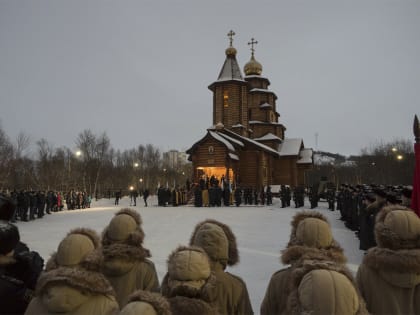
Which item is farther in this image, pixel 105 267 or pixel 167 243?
pixel 167 243

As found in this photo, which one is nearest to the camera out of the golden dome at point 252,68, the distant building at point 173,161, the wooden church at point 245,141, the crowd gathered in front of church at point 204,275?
the crowd gathered in front of church at point 204,275

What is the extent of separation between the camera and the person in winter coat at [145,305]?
1.46 meters

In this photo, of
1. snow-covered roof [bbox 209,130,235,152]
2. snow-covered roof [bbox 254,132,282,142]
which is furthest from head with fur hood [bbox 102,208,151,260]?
snow-covered roof [bbox 254,132,282,142]

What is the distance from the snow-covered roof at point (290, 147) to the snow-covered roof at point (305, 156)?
209 centimetres

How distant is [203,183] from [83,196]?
37.8 ft

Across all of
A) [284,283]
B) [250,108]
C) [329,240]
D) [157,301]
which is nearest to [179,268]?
[157,301]

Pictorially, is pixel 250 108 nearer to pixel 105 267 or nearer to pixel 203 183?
pixel 203 183

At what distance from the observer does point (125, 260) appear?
3123 mm

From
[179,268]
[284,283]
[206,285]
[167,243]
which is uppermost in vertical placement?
[179,268]

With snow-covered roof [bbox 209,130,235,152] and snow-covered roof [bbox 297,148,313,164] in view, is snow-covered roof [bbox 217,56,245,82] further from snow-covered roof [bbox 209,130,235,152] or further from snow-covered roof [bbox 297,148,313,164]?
snow-covered roof [bbox 297,148,313,164]

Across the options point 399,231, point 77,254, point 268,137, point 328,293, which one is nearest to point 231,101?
point 268,137

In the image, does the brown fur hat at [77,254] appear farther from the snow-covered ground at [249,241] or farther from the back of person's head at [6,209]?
the snow-covered ground at [249,241]

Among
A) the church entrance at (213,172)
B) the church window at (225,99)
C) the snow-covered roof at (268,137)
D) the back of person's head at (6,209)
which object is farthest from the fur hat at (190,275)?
the snow-covered roof at (268,137)

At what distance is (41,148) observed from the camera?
2403 inches
